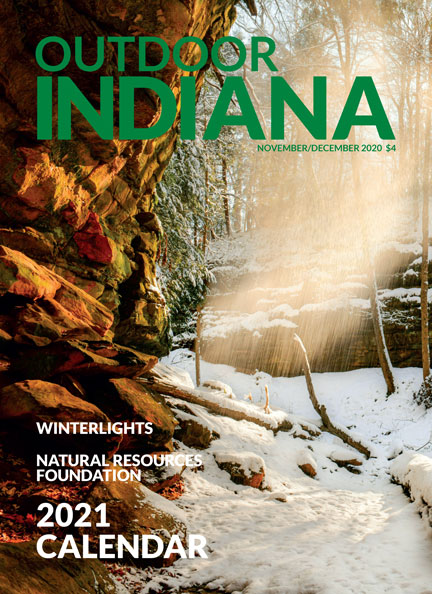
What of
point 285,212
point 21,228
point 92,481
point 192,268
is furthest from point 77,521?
point 285,212

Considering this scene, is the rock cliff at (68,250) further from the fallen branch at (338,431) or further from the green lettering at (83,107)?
the fallen branch at (338,431)

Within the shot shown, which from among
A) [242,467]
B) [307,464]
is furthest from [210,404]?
[307,464]

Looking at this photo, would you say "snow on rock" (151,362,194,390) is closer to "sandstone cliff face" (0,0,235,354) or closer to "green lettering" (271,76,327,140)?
"sandstone cliff face" (0,0,235,354)

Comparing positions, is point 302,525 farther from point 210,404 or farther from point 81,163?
point 81,163

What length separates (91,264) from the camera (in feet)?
25.0

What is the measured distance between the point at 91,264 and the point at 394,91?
74.2ft

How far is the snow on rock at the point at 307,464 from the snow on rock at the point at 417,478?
181 cm

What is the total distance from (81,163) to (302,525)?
708 cm

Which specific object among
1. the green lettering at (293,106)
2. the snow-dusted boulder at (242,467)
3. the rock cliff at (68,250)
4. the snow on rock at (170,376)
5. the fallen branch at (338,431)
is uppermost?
the green lettering at (293,106)

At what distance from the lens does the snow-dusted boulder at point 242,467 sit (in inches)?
282

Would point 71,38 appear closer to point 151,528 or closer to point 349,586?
point 151,528

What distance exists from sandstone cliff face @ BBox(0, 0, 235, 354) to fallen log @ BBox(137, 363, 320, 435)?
1.40 metres

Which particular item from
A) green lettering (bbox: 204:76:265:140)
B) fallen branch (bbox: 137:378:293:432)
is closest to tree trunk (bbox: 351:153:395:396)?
fallen branch (bbox: 137:378:293:432)

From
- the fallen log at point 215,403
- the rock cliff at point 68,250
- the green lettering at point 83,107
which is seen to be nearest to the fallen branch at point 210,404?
the fallen log at point 215,403
